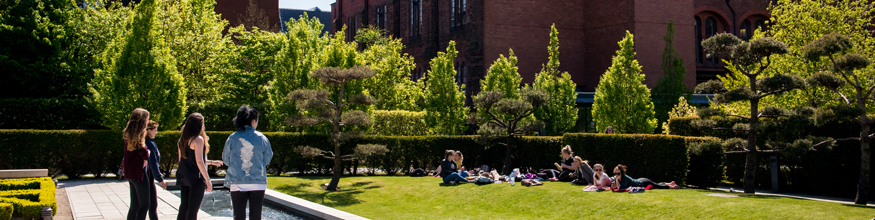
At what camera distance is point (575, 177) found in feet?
49.4

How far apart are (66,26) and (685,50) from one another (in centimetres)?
3154

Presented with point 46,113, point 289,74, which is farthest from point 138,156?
point 46,113

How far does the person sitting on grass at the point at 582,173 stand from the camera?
14078 millimetres

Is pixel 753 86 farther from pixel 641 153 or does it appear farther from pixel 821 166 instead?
pixel 821 166

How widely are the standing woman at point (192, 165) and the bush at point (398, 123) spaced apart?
17.4m

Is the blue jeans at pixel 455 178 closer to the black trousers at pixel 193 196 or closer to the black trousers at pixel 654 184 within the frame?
the black trousers at pixel 654 184

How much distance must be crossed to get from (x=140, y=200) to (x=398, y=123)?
18.2m

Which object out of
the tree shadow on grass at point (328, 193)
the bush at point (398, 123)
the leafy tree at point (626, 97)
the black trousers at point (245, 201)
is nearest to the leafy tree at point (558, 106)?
the leafy tree at point (626, 97)

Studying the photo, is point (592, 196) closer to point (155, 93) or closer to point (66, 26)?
point (155, 93)

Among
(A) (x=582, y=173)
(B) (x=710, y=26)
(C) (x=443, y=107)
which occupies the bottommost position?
(A) (x=582, y=173)

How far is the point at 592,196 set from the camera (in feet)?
40.9

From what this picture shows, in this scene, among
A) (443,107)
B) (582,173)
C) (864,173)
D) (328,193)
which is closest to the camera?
(864,173)

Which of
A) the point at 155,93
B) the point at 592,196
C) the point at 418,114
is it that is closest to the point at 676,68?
the point at 418,114

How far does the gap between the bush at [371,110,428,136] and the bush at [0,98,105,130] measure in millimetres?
10184
